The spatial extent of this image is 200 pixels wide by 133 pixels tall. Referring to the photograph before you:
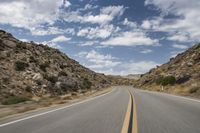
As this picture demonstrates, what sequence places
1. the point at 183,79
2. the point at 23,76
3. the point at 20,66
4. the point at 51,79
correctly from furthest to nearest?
1. the point at 183,79
2. the point at 51,79
3. the point at 20,66
4. the point at 23,76

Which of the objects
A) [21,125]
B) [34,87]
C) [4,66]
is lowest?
[21,125]

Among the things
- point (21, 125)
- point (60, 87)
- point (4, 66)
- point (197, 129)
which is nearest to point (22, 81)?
point (4, 66)

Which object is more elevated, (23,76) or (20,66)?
(20,66)

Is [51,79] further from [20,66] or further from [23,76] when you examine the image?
[23,76]

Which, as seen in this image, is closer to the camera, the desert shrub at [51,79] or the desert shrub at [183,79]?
the desert shrub at [51,79]

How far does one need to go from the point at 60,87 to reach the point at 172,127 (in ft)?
123

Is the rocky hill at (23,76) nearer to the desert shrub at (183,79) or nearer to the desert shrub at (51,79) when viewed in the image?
the desert shrub at (51,79)

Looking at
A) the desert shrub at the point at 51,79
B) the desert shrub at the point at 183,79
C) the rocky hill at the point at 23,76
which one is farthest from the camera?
the desert shrub at the point at 183,79

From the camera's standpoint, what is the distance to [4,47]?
166 feet

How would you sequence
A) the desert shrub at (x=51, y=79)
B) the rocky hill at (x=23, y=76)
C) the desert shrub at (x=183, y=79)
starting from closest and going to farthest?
1. the rocky hill at (x=23, y=76)
2. the desert shrub at (x=51, y=79)
3. the desert shrub at (x=183, y=79)

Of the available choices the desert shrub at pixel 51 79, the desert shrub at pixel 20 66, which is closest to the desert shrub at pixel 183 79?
the desert shrub at pixel 51 79

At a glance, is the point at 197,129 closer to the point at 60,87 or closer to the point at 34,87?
the point at 34,87

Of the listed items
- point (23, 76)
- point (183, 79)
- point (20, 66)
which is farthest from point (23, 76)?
point (183, 79)

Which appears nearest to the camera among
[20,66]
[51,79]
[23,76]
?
[23,76]
